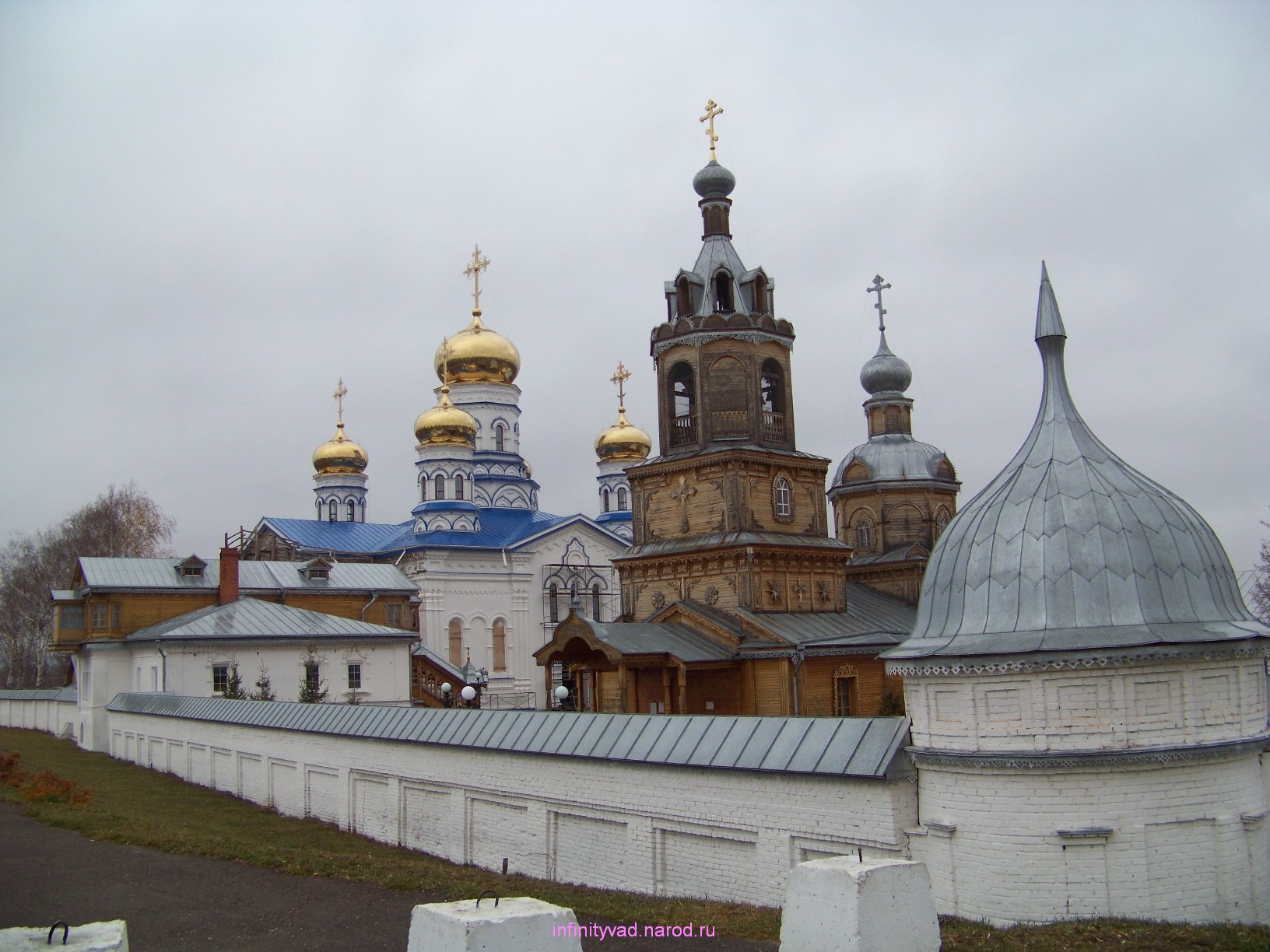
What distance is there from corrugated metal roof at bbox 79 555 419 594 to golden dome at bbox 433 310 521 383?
775 inches

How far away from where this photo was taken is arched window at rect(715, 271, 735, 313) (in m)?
29.5

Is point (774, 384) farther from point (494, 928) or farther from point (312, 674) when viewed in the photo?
point (494, 928)

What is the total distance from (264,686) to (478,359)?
30423 mm

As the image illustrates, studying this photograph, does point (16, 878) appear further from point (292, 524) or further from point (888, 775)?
point (292, 524)

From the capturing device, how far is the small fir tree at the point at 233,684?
2955 cm

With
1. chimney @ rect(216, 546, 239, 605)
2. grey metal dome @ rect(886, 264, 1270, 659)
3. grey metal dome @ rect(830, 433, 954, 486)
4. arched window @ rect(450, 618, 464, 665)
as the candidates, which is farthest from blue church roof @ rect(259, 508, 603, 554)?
grey metal dome @ rect(886, 264, 1270, 659)

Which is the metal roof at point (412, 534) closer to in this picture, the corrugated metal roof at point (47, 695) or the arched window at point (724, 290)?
the corrugated metal roof at point (47, 695)

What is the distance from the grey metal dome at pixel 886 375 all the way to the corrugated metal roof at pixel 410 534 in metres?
17.6

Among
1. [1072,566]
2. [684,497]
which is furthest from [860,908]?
[684,497]

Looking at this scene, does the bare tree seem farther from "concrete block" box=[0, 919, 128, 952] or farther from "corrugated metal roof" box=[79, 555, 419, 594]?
"concrete block" box=[0, 919, 128, 952]

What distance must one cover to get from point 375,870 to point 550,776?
2437 millimetres

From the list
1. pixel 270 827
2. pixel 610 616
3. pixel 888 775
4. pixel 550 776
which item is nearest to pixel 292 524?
pixel 610 616

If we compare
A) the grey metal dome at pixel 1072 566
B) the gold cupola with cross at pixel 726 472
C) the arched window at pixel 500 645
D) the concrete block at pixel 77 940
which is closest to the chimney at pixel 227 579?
the gold cupola with cross at pixel 726 472

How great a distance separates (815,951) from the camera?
283 inches
